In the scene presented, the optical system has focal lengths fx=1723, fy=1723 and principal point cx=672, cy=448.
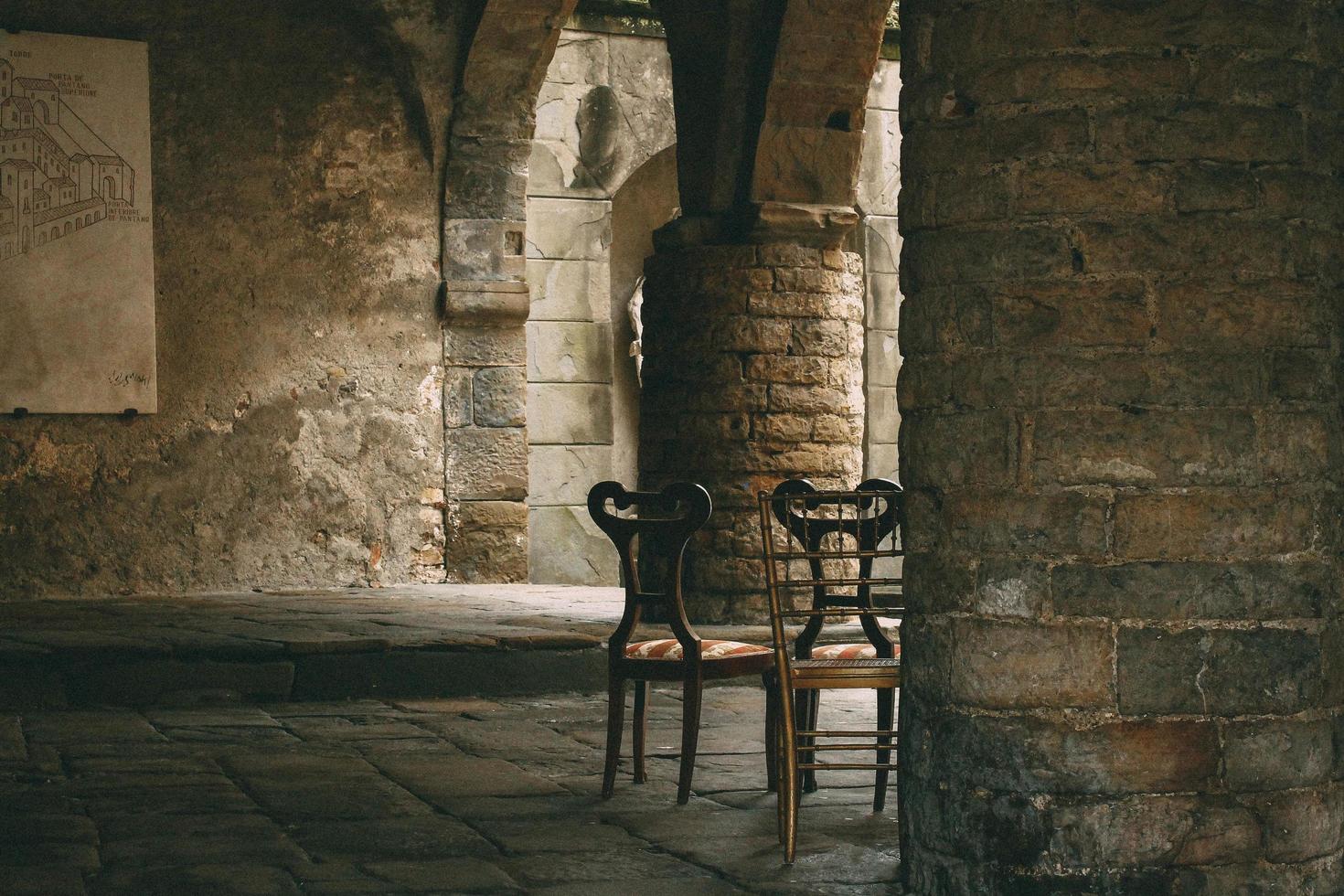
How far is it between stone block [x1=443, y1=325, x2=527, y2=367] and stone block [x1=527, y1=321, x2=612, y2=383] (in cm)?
123

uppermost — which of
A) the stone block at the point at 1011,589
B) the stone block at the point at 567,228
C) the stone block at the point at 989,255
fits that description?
the stone block at the point at 567,228

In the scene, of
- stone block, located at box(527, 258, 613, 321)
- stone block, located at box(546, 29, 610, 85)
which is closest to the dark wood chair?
stone block, located at box(527, 258, 613, 321)

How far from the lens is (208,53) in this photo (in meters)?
8.08

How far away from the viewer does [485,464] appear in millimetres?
8562

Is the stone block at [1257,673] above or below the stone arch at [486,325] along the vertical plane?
below

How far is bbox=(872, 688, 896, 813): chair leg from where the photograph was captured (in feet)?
12.7

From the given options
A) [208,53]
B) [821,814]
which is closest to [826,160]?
[208,53]

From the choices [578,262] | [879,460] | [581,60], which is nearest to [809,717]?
[578,262]

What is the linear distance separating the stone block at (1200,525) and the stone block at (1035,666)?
17 cm

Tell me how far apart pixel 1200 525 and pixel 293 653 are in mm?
3588

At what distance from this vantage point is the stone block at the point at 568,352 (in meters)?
9.87

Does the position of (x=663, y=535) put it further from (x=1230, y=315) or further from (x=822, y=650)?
(x=1230, y=315)

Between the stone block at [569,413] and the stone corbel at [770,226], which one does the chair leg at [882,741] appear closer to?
the stone corbel at [770,226]

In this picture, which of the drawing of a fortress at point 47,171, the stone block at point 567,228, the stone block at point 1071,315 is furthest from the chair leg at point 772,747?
the stone block at point 567,228
